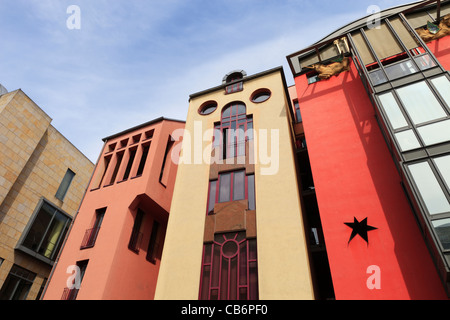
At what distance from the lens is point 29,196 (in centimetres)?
2298

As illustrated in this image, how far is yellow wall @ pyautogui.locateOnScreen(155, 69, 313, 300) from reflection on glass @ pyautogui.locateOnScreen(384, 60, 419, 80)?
622cm

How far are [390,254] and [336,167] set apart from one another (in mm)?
4861

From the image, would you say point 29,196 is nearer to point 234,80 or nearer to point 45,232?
point 45,232

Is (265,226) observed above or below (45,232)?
below

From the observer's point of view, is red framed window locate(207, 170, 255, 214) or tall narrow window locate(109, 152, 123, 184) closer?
red framed window locate(207, 170, 255, 214)

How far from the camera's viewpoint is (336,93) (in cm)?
1780

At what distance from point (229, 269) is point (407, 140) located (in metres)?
10.2

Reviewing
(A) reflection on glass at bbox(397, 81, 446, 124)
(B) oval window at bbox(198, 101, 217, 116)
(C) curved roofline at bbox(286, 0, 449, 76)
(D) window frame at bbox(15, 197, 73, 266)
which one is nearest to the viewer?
(A) reflection on glass at bbox(397, 81, 446, 124)

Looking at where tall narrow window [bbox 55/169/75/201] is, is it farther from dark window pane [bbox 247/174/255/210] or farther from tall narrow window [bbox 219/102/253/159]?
dark window pane [bbox 247/174/255/210]

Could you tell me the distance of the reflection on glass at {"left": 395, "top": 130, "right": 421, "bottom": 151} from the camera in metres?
12.2

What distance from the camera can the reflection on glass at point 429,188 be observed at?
409 inches

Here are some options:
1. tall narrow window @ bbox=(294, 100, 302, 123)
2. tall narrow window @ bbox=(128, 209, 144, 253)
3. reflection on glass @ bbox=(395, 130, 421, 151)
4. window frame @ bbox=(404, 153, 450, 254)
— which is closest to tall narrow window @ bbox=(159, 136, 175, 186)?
tall narrow window @ bbox=(128, 209, 144, 253)

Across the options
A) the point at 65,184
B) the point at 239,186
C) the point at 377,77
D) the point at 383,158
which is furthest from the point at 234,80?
the point at 65,184

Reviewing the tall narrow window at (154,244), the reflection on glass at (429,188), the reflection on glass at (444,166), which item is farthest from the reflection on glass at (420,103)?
the tall narrow window at (154,244)
